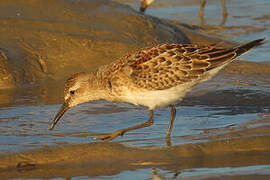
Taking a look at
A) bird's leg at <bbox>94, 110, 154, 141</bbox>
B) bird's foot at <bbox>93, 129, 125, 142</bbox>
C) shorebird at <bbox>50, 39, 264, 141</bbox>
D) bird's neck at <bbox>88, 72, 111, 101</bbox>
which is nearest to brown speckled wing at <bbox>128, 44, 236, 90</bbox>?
shorebird at <bbox>50, 39, 264, 141</bbox>

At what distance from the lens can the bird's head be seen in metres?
8.51

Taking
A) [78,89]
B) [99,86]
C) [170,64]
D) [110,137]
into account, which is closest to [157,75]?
[170,64]

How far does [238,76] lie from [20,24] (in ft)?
14.5

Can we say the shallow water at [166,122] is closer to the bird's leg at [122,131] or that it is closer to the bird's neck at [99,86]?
the bird's leg at [122,131]

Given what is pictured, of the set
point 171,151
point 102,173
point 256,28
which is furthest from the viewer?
point 256,28

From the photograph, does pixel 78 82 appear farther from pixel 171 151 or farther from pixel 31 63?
pixel 31 63

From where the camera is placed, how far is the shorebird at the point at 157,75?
8.15 m

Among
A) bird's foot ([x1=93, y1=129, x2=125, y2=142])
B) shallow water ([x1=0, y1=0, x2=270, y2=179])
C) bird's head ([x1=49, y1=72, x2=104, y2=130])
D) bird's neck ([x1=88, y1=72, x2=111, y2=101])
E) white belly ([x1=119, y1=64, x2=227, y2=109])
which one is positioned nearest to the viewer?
shallow water ([x1=0, y1=0, x2=270, y2=179])

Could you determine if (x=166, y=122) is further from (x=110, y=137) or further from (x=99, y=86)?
(x=110, y=137)

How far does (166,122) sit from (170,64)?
116 cm

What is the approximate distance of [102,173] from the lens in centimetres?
688

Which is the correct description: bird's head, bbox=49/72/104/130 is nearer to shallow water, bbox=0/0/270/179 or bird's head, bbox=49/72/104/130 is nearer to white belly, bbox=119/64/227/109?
shallow water, bbox=0/0/270/179

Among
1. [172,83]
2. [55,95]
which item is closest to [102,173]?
[172,83]

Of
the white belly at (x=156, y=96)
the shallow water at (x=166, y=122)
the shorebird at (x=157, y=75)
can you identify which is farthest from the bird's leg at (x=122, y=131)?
the white belly at (x=156, y=96)
